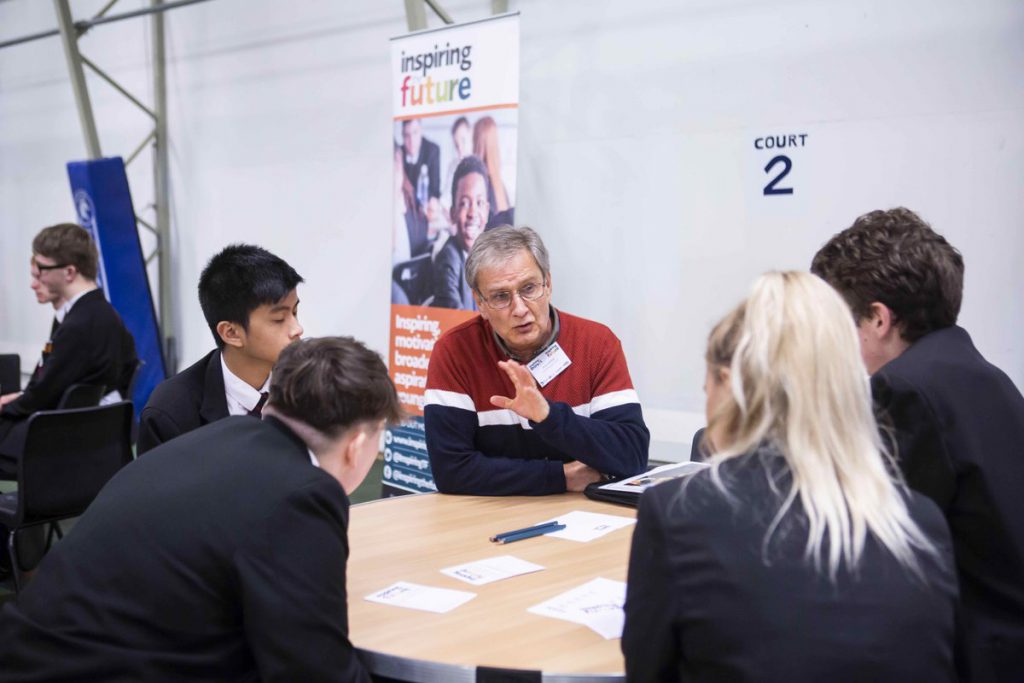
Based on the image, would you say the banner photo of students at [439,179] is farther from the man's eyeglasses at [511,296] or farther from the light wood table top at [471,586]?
the light wood table top at [471,586]

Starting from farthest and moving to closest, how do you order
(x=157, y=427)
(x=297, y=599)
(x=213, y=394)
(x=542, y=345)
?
(x=542, y=345)
(x=213, y=394)
(x=157, y=427)
(x=297, y=599)

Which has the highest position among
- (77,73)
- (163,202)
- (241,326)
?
(77,73)

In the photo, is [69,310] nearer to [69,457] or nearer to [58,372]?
[58,372]

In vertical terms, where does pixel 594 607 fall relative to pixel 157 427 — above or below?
below

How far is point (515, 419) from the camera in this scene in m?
2.64

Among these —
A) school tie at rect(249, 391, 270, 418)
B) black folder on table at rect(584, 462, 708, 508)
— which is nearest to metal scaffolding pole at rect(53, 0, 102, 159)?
school tie at rect(249, 391, 270, 418)

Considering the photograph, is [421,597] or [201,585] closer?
[201,585]

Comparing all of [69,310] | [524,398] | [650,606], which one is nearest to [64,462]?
[69,310]

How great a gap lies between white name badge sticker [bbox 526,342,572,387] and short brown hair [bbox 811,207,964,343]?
0.93 meters

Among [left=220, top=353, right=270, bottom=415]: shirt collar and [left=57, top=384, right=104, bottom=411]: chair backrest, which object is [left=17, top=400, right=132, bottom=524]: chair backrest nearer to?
[left=57, top=384, right=104, bottom=411]: chair backrest

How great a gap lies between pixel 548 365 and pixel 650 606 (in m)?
1.43

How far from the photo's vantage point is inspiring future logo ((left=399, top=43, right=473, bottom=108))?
4660 millimetres

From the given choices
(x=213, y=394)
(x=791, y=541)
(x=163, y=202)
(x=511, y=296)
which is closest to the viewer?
(x=791, y=541)

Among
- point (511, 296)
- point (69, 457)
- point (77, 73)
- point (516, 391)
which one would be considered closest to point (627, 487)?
point (516, 391)
